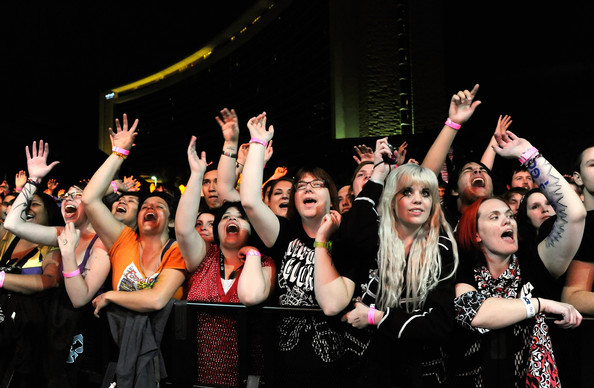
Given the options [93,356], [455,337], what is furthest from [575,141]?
[93,356]

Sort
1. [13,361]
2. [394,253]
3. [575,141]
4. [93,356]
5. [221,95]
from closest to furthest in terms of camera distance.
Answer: [394,253]
[93,356]
[13,361]
[575,141]
[221,95]

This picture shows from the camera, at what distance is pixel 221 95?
1612cm

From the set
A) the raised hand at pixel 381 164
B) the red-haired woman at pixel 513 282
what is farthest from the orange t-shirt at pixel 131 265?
the red-haired woman at pixel 513 282

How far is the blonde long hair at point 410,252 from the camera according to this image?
8.04 feet

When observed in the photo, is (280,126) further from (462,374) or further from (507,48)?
(462,374)

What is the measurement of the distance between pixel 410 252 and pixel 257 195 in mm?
806

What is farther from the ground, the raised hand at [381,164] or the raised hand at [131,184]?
the raised hand at [131,184]

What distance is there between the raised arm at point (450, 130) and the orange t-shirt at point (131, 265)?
5.17ft

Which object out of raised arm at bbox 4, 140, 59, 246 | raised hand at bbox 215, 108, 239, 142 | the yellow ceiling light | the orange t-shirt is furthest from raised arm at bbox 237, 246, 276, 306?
the yellow ceiling light

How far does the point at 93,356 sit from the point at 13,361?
0.73 m

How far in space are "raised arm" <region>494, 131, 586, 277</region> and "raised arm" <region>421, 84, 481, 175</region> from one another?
2.72 feet

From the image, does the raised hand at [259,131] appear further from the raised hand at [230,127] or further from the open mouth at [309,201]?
the raised hand at [230,127]

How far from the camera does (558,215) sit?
252 cm

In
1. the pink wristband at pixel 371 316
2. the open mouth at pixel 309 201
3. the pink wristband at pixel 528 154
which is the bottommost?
the pink wristband at pixel 371 316
